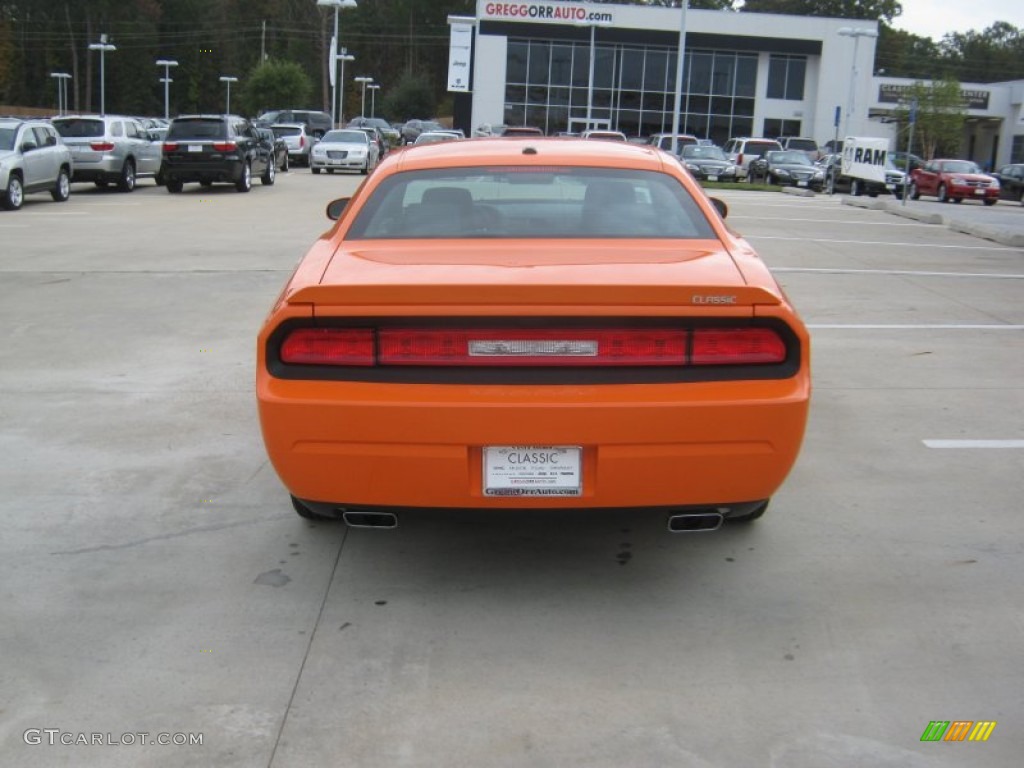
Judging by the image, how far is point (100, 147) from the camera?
76.6 ft

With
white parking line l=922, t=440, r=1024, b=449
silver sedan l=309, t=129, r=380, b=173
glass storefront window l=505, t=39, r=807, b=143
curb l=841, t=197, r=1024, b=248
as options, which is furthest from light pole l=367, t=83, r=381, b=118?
white parking line l=922, t=440, r=1024, b=449

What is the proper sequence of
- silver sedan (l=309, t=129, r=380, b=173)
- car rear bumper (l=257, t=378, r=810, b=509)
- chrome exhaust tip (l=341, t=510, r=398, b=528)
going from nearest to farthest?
car rear bumper (l=257, t=378, r=810, b=509) < chrome exhaust tip (l=341, t=510, r=398, b=528) < silver sedan (l=309, t=129, r=380, b=173)

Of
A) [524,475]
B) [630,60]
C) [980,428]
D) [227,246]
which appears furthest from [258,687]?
[630,60]

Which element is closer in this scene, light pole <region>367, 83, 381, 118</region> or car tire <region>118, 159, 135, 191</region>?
car tire <region>118, 159, 135, 191</region>

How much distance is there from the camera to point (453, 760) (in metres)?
3.05

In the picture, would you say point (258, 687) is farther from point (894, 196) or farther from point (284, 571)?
point (894, 196)

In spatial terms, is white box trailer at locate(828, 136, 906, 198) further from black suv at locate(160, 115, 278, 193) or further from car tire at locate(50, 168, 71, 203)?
car tire at locate(50, 168, 71, 203)

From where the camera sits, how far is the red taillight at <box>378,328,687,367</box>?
3.71 meters

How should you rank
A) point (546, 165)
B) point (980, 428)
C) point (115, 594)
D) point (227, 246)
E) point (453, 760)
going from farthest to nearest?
point (227, 246) < point (980, 428) < point (546, 165) < point (115, 594) < point (453, 760)

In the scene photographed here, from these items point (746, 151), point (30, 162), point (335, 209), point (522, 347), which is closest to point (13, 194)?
point (30, 162)

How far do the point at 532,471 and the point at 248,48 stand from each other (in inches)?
4768

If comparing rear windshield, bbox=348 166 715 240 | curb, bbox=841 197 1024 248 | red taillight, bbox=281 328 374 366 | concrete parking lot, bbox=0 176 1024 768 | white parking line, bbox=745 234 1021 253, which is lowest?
concrete parking lot, bbox=0 176 1024 768

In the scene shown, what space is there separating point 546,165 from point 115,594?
257 centimetres

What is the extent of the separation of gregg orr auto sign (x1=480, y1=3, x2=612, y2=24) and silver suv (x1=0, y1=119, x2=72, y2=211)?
4430 cm
